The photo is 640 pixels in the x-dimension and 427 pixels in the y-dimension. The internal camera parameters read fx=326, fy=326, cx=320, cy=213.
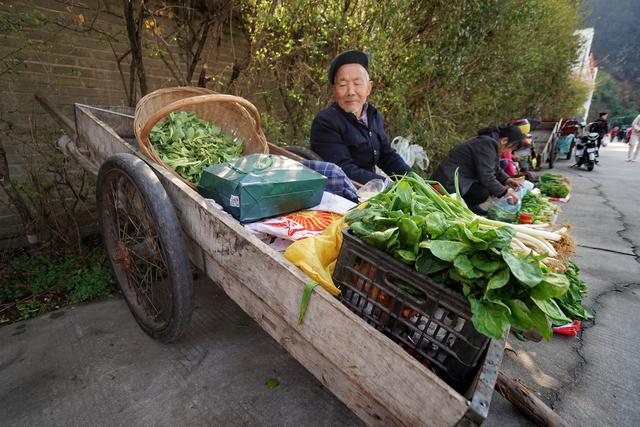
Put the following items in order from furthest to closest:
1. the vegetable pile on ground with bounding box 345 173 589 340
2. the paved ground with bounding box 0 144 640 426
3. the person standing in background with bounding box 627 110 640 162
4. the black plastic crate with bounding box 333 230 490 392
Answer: the person standing in background with bounding box 627 110 640 162
the paved ground with bounding box 0 144 640 426
the black plastic crate with bounding box 333 230 490 392
the vegetable pile on ground with bounding box 345 173 589 340

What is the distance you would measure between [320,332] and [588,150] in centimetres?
1279

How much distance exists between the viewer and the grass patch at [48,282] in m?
2.47

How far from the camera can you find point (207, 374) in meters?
1.87

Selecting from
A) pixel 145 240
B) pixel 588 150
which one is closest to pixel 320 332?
pixel 145 240

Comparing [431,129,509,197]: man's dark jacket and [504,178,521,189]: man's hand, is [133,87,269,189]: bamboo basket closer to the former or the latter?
[431,129,509,197]: man's dark jacket

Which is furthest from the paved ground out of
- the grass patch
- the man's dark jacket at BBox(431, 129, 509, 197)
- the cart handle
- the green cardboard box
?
the man's dark jacket at BBox(431, 129, 509, 197)

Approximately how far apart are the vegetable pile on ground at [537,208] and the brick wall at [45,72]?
3991 mm

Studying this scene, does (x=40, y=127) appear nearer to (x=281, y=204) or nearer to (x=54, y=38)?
(x=54, y=38)

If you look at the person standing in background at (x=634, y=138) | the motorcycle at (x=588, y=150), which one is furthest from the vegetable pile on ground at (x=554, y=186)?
the person standing in background at (x=634, y=138)

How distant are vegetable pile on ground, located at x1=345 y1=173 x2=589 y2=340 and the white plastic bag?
11.8 ft

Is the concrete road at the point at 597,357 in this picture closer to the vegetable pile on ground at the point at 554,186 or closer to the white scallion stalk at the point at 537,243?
the white scallion stalk at the point at 537,243

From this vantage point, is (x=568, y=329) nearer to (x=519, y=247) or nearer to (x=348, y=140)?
(x=519, y=247)

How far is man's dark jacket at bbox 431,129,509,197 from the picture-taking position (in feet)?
13.0

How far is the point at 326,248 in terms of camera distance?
140 centimetres
